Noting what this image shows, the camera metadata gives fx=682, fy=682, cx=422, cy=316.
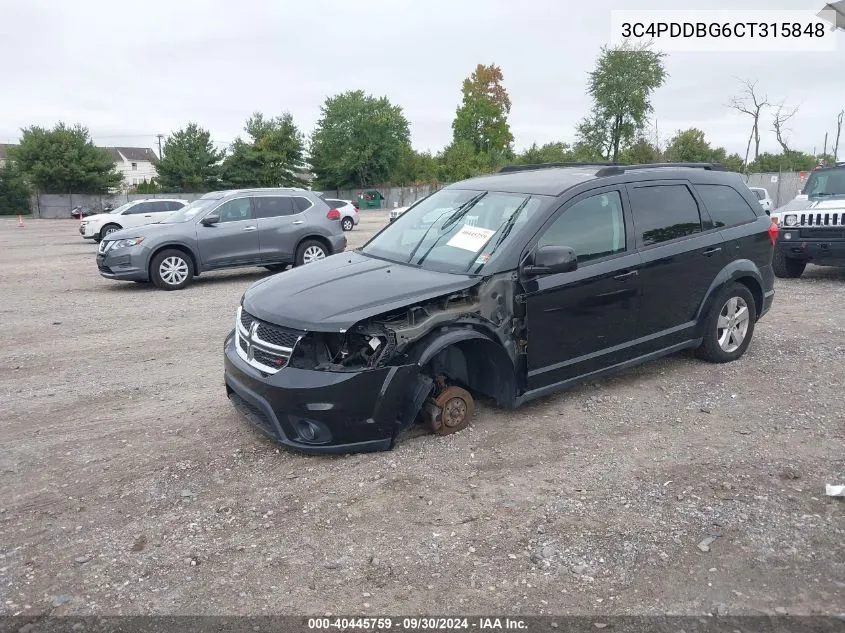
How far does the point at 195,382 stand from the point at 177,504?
7.89 feet

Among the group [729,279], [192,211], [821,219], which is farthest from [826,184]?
[192,211]

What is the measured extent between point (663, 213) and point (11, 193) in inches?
2486

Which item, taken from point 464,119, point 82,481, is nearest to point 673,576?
point 82,481

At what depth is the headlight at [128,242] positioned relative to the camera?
11.6 m

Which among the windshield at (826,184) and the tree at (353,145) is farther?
the tree at (353,145)

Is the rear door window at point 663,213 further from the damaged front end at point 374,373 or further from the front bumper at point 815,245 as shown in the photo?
the front bumper at point 815,245

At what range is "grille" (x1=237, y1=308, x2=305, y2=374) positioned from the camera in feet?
13.6

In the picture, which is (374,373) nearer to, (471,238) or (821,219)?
(471,238)

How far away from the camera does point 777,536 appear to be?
11.1 ft

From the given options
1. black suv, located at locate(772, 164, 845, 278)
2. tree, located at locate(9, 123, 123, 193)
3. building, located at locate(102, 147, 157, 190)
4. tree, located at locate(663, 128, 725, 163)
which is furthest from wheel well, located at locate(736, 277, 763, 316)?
building, located at locate(102, 147, 157, 190)

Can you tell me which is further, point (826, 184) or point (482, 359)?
point (826, 184)

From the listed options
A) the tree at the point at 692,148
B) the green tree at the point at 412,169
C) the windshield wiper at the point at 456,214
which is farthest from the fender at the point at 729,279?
the green tree at the point at 412,169

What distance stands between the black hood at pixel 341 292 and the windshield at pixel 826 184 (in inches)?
368

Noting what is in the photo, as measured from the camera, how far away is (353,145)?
6719 cm
